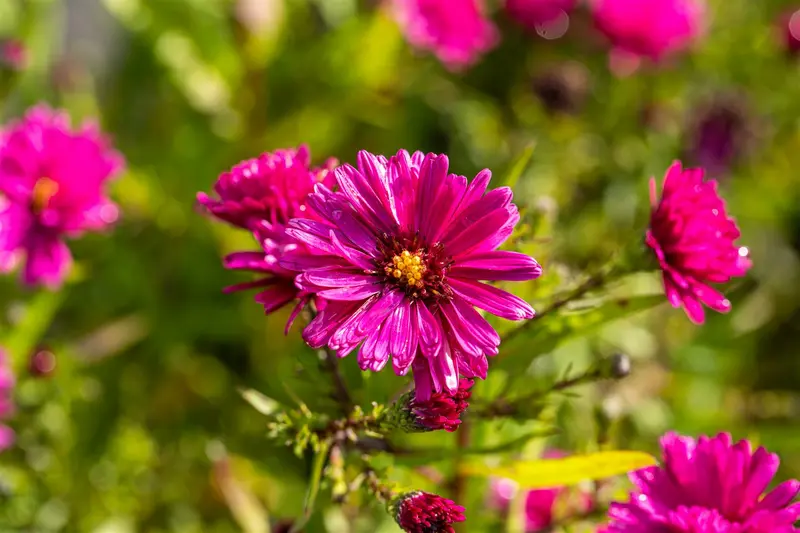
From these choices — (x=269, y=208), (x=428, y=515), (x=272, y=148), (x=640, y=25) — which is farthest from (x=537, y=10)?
(x=428, y=515)

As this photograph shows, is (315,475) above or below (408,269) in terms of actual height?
below

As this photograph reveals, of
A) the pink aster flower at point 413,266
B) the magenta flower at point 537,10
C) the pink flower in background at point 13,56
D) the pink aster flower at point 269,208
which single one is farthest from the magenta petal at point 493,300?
the magenta flower at point 537,10

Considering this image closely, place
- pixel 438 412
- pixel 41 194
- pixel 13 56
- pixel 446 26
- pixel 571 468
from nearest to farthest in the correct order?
1. pixel 438 412
2. pixel 571 468
3. pixel 41 194
4. pixel 13 56
5. pixel 446 26

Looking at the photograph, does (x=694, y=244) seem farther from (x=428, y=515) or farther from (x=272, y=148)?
(x=272, y=148)

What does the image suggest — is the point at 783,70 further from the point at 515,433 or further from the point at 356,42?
the point at 515,433

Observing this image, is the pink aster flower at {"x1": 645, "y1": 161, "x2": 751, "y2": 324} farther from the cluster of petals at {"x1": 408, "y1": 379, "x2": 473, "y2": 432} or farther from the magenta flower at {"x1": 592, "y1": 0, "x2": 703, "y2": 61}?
the magenta flower at {"x1": 592, "y1": 0, "x2": 703, "y2": 61}

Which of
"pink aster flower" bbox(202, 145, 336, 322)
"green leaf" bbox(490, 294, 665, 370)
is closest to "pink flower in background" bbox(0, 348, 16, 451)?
"pink aster flower" bbox(202, 145, 336, 322)
